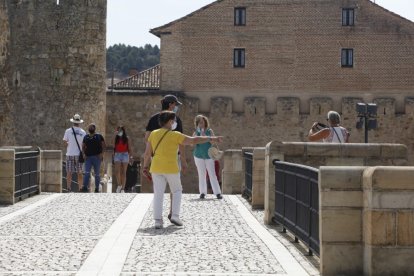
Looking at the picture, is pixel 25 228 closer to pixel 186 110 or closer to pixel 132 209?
pixel 132 209

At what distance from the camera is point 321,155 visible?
1341 centimetres

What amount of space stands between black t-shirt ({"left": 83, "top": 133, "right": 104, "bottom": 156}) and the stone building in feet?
68.6

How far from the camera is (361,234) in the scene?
8.77 meters

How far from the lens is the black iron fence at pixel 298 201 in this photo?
9828mm

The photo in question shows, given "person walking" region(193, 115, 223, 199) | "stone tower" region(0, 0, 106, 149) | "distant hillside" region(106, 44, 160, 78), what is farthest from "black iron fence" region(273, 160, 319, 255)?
"distant hillside" region(106, 44, 160, 78)

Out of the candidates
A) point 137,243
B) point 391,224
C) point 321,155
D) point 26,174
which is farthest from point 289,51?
point 391,224

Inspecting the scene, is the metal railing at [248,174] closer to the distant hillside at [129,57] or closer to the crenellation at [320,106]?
the crenellation at [320,106]

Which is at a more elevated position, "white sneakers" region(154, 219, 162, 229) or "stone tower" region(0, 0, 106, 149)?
"stone tower" region(0, 0, 106, 149)

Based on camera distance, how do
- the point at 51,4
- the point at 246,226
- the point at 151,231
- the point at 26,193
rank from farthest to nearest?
1. the point at 51,4
2. the point at 26,193
3. the point at 246,226
4. the point at 151,231

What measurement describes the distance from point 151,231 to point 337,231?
392cm

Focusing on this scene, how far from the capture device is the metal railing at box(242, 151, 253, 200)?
59.1 ft

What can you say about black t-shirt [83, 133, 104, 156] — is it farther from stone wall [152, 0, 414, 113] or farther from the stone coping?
stone wall [152, 0, 414, 113]

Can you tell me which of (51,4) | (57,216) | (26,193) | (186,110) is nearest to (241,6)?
(186,110)

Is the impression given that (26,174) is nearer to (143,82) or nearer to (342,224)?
(342,224)
